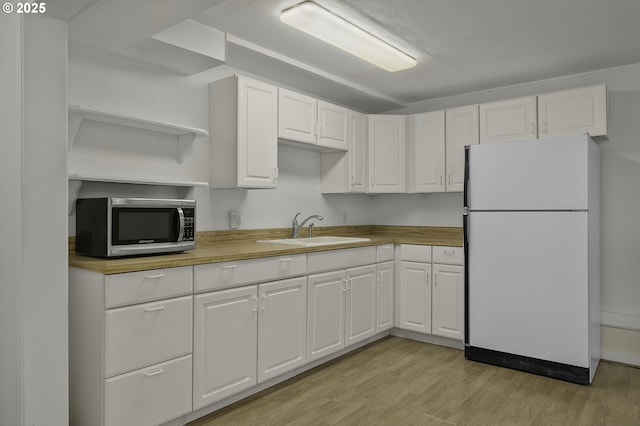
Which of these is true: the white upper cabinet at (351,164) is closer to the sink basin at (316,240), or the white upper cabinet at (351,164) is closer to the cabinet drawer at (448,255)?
the sink basin at (316,240)

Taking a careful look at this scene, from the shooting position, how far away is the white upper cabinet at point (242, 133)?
120 inches

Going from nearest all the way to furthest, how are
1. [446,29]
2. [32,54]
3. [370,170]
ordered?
[32,54], [446,29], [370,170]

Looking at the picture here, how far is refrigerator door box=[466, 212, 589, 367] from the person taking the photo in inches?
119

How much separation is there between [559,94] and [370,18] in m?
1.87

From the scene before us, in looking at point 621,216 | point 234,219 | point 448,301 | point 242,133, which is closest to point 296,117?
point 242,133

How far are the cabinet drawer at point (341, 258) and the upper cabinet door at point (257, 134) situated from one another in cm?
66

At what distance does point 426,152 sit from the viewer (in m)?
4.22

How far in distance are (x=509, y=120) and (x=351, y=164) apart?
4.72ft

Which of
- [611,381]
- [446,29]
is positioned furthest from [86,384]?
[611,381]

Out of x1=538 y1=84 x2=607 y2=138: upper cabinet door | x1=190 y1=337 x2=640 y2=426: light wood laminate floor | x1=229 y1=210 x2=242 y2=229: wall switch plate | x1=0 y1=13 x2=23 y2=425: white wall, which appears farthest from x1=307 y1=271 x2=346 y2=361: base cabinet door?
x1=538 y1=84 x2=607 y2=138: upper cabinet door

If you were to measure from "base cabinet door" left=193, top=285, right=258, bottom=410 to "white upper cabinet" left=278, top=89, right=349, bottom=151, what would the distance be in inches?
54.9

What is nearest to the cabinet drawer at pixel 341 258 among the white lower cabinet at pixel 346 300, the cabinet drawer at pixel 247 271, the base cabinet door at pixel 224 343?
the white lower cabinet at pixel 346 300

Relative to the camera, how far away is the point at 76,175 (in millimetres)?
2277

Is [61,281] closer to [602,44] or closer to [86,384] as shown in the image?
[86,384]
